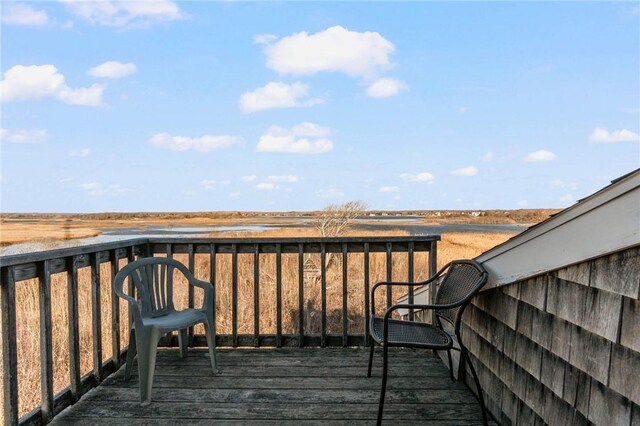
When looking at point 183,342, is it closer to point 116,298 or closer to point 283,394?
point 116,298

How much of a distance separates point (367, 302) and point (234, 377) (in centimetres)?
114

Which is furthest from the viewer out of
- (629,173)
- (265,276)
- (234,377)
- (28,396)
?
(265,276)

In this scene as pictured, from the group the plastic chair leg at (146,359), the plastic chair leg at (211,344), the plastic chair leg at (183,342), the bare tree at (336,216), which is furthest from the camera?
the bare tree at (336,216)

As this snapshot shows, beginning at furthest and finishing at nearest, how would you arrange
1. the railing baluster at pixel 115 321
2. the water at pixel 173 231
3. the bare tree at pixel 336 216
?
the water at pixel 173 231, the bare tree at pixel 336 216, the railing baluster at pixel 115 321

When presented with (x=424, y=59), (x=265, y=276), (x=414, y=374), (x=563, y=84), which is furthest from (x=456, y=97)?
(x=414, y=374)

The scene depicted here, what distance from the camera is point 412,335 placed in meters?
2.22

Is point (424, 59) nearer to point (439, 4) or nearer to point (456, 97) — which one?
point (439, 4)

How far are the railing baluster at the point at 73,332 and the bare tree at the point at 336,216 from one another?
9.96 metres

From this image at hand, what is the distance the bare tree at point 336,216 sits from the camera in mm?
12316

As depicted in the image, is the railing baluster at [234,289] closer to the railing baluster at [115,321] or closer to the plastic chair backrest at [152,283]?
the plastic chair backrest at [152,283]

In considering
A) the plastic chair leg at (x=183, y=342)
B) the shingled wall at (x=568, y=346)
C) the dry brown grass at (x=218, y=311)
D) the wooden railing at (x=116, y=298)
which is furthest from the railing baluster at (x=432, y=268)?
the plastic chair leg at (x=183, y=342)

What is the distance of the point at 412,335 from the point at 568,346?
2.80 feet

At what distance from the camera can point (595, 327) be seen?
134 centimetres

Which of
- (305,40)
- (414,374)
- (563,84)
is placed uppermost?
(305,40)
